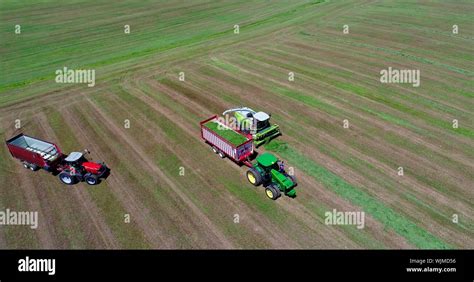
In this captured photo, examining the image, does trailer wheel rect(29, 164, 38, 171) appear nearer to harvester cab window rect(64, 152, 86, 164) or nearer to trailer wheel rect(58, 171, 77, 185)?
trailer wheel rect(58, 171, 77, 185)

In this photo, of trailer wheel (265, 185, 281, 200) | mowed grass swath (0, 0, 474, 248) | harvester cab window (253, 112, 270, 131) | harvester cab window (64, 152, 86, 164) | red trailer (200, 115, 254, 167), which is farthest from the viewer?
harvester cab window (253, 112, 270, 131)

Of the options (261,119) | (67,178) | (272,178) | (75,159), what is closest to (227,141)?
(261,119)

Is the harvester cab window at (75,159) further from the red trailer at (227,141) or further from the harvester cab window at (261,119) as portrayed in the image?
the harvester cab window at (261,119)

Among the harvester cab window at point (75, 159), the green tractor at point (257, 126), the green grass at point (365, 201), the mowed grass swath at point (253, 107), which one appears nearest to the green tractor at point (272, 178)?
the mowed grass swath at point (253, 107)

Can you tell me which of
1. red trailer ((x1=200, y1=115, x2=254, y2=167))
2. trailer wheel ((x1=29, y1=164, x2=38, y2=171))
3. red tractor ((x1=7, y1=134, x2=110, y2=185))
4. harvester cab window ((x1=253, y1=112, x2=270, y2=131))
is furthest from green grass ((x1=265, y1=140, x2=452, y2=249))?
trailer wheel ((x1=29, y1=164, x2=38, y2=171))

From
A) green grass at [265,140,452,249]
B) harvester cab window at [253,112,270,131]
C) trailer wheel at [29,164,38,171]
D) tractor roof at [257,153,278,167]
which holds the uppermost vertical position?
harvester cab window at [253,112,270,131]
